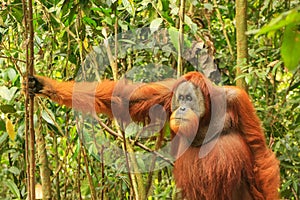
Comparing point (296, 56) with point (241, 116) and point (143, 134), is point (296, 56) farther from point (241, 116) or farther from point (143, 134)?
point (143, 134)

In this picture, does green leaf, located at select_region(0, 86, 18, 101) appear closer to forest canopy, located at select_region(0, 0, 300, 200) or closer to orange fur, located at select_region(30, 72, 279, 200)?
forest canopy, located at select_region(0, 0, 300, 200)

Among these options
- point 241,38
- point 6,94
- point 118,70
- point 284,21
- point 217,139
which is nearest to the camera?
point 284,21

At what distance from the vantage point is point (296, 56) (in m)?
0.69

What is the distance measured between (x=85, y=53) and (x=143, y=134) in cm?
74

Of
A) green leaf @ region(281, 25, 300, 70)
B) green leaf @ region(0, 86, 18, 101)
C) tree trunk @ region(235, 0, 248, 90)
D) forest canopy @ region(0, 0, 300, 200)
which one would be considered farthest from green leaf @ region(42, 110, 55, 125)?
green leaf @ region(281, 25, 300, 70)

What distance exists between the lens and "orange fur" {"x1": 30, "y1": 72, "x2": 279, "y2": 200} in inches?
121

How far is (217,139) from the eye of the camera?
3217mm

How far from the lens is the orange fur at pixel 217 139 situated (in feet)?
10.1

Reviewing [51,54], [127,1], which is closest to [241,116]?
[127,1]

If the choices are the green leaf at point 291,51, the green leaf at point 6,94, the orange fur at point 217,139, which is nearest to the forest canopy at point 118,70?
the green leaf at point 6,94

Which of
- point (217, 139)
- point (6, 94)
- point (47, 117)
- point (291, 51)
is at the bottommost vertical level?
point (217, 139)

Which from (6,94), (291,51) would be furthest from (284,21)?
(6,94)

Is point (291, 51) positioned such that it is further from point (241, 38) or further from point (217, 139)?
point (241, 38)

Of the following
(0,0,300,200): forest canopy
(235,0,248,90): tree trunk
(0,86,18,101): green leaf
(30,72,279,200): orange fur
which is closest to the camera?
(0,86,18,101): green leaf
